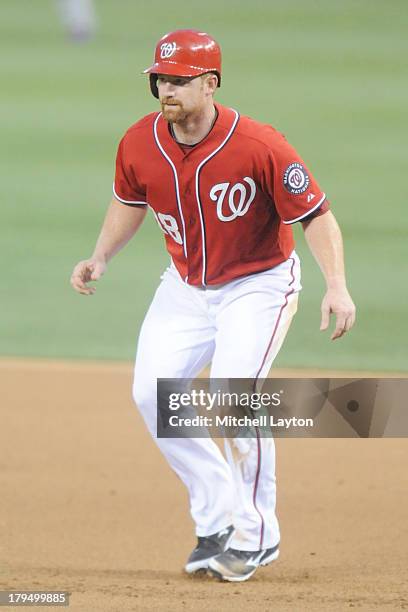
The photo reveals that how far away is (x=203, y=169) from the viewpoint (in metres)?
4.61

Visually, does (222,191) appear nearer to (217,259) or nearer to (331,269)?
(217,259)

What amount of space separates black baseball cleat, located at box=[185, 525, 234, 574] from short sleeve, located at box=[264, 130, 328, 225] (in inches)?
50.2

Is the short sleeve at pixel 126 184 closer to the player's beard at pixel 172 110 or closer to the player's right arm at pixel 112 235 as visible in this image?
the player's right arm at pixel 112 235

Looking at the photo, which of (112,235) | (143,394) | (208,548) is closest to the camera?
(143,394)

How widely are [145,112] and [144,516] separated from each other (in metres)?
9.69

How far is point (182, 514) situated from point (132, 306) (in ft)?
11.6

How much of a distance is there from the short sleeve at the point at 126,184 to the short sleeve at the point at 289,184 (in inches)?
22.9

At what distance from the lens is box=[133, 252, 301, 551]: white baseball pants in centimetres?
470

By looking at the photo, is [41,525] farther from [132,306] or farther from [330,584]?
[132,306]

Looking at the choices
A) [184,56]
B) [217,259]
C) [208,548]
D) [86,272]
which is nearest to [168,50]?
[184,56]

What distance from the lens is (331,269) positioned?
455 centimetres

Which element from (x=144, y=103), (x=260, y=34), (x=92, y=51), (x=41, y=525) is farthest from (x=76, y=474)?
(x=260, y=34)

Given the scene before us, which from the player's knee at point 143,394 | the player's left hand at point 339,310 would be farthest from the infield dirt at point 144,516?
the player's left hand at point 339,310

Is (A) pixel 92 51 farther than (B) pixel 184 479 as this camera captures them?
Yes
